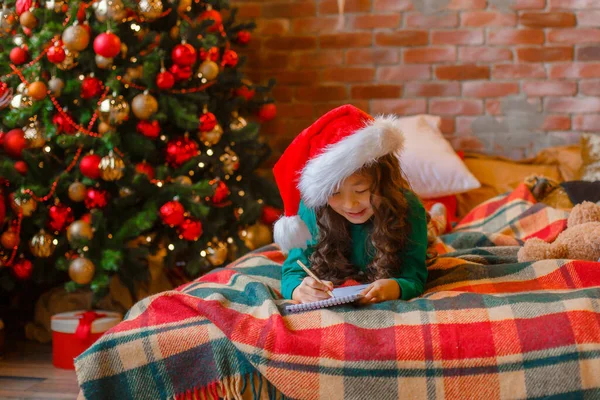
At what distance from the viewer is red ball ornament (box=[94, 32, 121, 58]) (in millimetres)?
2189

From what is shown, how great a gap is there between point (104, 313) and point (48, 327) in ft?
1.27

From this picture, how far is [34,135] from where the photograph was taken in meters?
2.23

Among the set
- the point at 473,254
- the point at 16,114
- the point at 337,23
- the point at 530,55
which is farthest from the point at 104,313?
the point at 530,55

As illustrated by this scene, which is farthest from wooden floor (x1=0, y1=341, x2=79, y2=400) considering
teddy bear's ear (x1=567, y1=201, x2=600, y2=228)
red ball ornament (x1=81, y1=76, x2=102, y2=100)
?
teddy bear's ear (x1=567, y1=201, x2=600, y2=228)

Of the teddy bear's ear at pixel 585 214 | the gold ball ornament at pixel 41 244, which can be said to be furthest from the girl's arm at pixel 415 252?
the gold ball ornament at pixel 41 244

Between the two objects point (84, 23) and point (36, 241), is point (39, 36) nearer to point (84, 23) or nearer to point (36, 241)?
point (84, 23)

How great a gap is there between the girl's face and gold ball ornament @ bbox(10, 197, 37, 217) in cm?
119

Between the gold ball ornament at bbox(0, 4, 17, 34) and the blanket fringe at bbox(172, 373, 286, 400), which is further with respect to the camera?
the gold ball ornament at bbox(0, 4, 17, 34)

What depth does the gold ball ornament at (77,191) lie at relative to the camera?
2.25 m

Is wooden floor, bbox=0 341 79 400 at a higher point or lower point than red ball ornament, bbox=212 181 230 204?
lower

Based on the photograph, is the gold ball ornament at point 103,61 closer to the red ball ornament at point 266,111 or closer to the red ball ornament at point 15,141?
the red ball ornament at point 15,141

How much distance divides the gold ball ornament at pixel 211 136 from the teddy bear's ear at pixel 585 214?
1313 mm

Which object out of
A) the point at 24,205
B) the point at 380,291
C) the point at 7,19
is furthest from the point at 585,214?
the point at 7,19

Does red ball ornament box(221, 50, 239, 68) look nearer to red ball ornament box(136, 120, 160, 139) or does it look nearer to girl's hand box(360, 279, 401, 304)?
red ball ornament box(136, 120, 160, 139)
